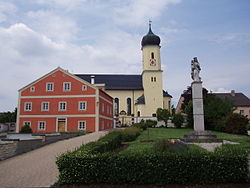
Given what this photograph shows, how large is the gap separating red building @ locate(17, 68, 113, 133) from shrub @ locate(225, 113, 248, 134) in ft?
53.7

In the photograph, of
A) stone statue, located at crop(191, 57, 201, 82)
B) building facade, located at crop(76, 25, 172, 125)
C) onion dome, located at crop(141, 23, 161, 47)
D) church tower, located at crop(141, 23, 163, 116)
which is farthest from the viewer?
onion dome, located at crop(141, 23, 161, 47)

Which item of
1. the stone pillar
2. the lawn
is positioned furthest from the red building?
the stone pillar

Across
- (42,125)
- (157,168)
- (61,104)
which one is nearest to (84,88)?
(61,104)

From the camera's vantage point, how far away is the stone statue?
1598cm

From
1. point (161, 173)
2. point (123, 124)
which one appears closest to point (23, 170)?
point (161, 173)

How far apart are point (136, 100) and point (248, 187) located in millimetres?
46979

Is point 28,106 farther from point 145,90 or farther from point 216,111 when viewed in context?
point 145,90

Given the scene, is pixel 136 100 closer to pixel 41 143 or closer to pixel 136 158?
pixel 41 143

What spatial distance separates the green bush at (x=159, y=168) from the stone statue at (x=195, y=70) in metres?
9.79

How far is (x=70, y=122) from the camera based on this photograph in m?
30.8

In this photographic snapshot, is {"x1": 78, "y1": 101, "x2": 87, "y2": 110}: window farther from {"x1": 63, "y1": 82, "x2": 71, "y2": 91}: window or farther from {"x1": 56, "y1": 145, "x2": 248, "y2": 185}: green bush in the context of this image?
{"x1": 56, "y1": 145, "x2": 248, "y2": 185}: green bush

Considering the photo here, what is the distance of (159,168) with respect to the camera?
6.46 metres

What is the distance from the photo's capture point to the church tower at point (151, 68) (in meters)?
50.1

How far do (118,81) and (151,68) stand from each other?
9.92 m
